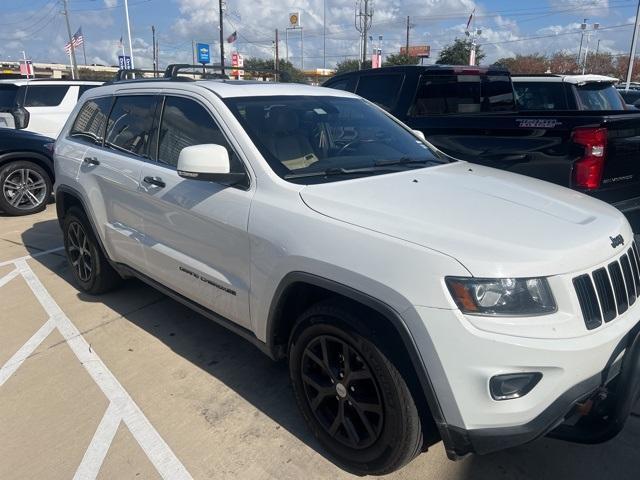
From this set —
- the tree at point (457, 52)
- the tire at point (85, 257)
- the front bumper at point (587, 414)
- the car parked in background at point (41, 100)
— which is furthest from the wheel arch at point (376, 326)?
the tree at point (457, 52)

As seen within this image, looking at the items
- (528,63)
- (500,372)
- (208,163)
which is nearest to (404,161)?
(208,163)

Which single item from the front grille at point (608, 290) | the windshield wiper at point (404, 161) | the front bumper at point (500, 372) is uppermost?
the windshield wiper at point (404, 161)

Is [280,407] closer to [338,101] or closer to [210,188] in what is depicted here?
[210,188]

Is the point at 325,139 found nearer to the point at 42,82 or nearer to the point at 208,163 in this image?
the point at 208,163

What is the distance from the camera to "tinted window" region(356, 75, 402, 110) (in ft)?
20.4

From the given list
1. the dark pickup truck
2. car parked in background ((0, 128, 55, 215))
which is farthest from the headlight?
car parked in background ((0, 128, 55, 215))

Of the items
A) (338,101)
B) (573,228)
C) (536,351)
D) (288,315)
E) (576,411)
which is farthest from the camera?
(338,101)

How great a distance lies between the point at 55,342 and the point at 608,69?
3061 inches

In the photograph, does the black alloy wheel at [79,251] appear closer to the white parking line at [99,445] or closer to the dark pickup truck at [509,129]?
the white parking line at [99,445]

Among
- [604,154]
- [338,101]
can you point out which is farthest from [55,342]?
[604,154]

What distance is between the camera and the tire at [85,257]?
454 centimetres

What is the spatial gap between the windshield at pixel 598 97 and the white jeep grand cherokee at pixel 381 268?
15.9 feet

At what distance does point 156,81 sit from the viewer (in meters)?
3.92

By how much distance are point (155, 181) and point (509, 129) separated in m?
3.12
